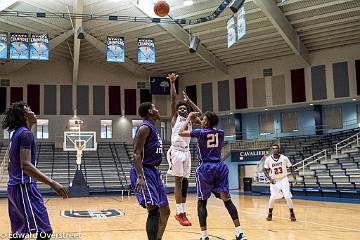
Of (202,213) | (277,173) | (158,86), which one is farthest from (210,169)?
(158,86)

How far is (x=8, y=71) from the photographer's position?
90.2 feet

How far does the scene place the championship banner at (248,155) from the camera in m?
24.5

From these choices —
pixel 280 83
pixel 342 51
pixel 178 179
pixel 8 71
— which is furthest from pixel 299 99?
pixel 178 179

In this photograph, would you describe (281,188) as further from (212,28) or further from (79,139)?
(79,139)

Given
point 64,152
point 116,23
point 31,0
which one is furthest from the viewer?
point 64,152

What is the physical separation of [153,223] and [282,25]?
17511 mm

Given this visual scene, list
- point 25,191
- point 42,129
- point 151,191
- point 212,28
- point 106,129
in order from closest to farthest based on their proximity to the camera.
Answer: point 25,191
point 151,191
point 212,28
point 42,129
point 106,129

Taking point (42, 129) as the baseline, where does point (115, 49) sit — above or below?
above

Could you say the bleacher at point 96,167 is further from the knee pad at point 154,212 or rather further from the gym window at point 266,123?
the knee pad at point 154,212

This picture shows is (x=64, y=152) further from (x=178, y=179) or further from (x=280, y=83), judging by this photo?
(x=178, y=179)

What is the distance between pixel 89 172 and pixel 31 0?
969cm

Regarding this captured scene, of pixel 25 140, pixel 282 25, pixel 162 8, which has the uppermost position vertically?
pixel 282 25

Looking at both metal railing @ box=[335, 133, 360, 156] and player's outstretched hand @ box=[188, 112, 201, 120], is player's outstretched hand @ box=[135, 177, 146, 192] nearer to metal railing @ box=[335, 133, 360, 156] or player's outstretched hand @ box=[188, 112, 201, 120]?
player's outstretched hand @ box=[188, 112, 201, 120]

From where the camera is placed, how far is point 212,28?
21.8 metres
